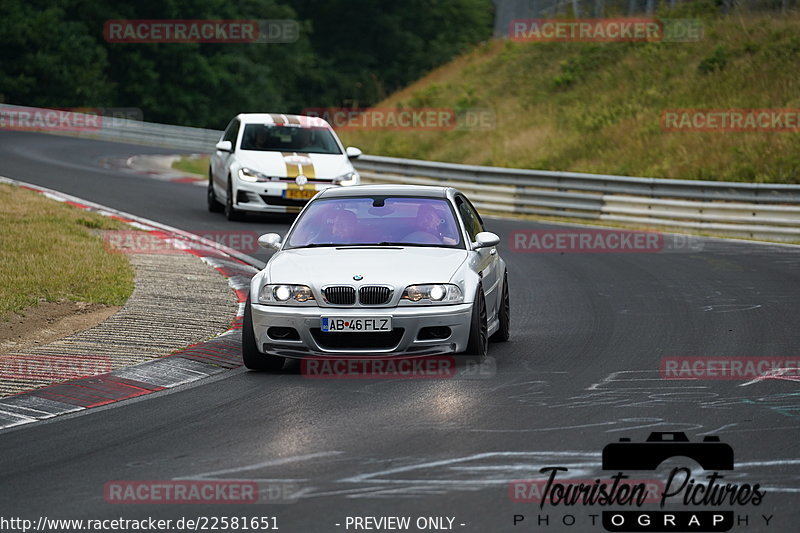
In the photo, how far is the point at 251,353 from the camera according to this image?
32.4 ft

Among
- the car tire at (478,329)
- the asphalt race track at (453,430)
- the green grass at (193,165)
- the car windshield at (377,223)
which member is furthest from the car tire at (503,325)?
the green grass at (193,165)

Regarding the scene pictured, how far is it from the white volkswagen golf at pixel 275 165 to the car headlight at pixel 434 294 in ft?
34.4

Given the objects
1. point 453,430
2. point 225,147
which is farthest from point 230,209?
point 453,430

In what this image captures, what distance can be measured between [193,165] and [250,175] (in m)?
14.3

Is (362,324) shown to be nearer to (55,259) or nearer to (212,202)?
(55,259)

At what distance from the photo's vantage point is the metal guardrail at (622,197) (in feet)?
72.4

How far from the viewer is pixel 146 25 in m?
62.0

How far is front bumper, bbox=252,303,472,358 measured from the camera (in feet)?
31.4

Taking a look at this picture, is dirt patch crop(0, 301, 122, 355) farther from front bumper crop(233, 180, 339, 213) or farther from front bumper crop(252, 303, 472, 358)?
front bumper crop(233, 180, 339, 213)

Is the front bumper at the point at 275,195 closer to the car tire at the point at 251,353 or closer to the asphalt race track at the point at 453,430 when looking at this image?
the asphalt race track at the point at 453,430

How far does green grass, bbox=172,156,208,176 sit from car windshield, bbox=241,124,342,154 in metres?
10.5

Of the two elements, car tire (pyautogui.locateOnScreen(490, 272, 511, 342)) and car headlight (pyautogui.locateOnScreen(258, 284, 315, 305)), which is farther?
car tire (pyautogui.locateOnScreen(490, 272, 511, 342))

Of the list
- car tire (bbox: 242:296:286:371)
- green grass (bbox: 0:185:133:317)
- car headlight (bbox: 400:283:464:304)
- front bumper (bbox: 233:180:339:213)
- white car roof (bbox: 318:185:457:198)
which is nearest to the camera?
car headlight (bbox: 400:283:464:304)

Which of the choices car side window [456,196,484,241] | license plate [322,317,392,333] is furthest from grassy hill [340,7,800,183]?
license plate [322,317,392,333]
